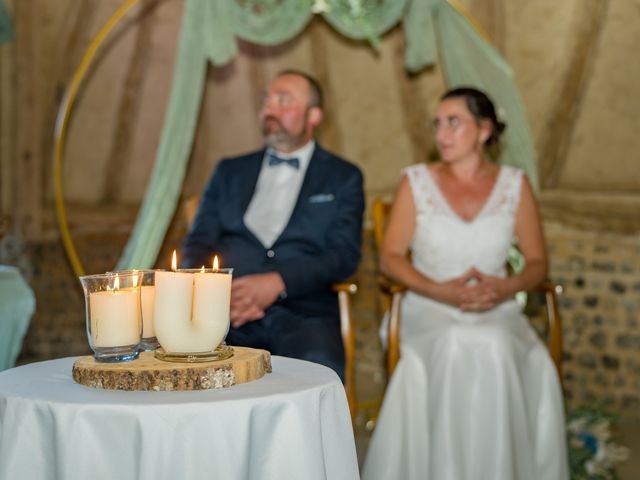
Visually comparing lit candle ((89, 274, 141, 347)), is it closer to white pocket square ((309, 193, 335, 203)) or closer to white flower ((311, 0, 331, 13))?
white pocket square ((309, 193, 335, 203))

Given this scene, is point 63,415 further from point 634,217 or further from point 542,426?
point 634,217

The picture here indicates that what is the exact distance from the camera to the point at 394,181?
6.00 m

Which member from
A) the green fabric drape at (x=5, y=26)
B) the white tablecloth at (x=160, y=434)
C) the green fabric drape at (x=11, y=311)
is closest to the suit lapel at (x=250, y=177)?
the green fabric drape at (x=11, y=311)

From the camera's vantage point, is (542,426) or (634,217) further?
(634,217)

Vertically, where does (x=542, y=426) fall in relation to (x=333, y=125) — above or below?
below

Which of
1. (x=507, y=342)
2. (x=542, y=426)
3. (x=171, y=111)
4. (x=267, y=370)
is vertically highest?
(x=171, y=111)

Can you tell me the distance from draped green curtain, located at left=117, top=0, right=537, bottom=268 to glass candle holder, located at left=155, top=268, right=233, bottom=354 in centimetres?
268

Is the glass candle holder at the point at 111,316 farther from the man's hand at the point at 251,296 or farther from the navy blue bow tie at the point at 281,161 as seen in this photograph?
the navy blue bow tie at the point at 281,161

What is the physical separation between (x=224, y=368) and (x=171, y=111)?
9.86 feet

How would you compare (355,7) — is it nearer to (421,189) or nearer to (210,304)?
(421,189)

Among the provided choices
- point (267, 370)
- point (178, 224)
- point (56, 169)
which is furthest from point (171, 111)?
point (267, 370)

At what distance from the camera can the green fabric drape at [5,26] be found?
5.95m

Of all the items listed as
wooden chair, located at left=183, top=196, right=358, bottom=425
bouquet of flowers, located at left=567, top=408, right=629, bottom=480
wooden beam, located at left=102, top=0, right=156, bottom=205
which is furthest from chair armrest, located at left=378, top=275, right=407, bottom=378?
wooden beam, located at left=102, top=0, right=156, bottom=205

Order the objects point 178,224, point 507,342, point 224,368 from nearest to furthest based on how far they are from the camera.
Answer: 1. point 224,368
2. point 507,342
3. point 178,224
